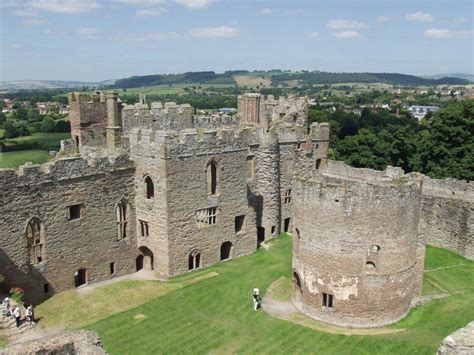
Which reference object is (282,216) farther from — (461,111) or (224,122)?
(461,111)

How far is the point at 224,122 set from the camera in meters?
42.5

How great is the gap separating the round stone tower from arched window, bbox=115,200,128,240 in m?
11.3

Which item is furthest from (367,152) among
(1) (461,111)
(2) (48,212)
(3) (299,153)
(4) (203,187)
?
(2) (48,212)

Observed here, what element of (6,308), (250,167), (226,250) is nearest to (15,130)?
(250,167)

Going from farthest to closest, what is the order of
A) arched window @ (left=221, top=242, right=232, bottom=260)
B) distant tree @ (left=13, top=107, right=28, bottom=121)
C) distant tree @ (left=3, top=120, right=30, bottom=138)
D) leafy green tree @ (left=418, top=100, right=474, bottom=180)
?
distant tree @ (left=13, top=107, right=28, bottom=121), distant tree @ (left=3, top=120, right=30, bottom=138), leafy green tree @ (left=418, top=100, right=474, bottom=180), arched window @ (left=221, top=242, right=232, bottom=260)

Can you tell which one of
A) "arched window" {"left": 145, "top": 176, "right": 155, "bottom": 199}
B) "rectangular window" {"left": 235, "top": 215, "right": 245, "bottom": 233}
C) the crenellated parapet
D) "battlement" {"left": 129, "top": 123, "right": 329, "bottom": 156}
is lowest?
"rectangular window" {"left": 235, "top": 215, "right": 245, "bottom": 233}

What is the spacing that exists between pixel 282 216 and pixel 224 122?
9354 millimetres

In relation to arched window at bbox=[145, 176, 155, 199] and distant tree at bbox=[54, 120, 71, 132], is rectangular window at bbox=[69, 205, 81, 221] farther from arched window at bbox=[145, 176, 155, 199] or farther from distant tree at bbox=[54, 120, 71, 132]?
distant tree at bbox=[54, 120, 71, 132]

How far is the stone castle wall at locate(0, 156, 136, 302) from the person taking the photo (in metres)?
25.9

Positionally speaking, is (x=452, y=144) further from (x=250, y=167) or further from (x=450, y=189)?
(x=250, y=167)

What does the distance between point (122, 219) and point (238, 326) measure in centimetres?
1052

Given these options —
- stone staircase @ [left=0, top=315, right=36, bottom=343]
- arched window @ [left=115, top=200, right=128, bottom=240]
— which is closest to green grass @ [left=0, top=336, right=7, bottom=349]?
stone staircase @ [left=0, top=315, right=36, bottom=343]

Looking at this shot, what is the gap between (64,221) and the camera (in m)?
27.9

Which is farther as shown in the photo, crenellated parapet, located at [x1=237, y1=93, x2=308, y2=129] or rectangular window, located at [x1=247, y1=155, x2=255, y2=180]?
crenellated parapet, located at [x1=237, y1=93, x2=308, y2=129]
